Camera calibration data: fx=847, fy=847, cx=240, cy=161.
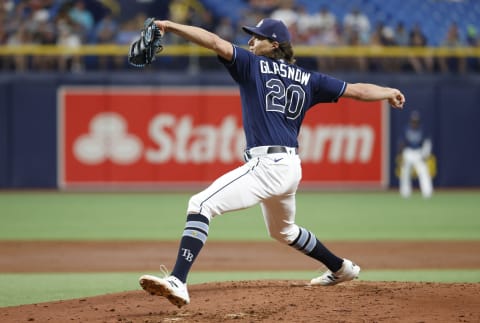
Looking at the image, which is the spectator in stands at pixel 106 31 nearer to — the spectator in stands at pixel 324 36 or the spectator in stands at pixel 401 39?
the spectator in stands at pixel 324 36

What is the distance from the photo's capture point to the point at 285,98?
19.0ft

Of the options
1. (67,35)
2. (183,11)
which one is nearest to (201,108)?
(183,11)

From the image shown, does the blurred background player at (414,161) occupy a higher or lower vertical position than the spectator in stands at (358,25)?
lower

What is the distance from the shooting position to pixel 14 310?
19.2 ft

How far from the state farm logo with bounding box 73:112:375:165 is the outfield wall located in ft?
0.95

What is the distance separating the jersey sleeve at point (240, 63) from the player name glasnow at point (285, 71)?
121 millimetres

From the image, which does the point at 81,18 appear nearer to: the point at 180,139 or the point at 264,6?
the point at 180,139

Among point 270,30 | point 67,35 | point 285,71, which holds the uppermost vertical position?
point 67,35

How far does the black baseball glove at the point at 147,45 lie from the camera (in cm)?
537

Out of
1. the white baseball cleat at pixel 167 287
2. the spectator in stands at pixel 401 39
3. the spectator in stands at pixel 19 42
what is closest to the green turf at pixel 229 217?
the spectator in stands at pixel 19 42

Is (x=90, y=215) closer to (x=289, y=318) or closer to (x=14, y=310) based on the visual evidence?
(x=14, y=310)

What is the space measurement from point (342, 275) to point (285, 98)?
1523mm

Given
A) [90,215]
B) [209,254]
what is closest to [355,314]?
[209,254]

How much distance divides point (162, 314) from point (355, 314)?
49.0 inches
